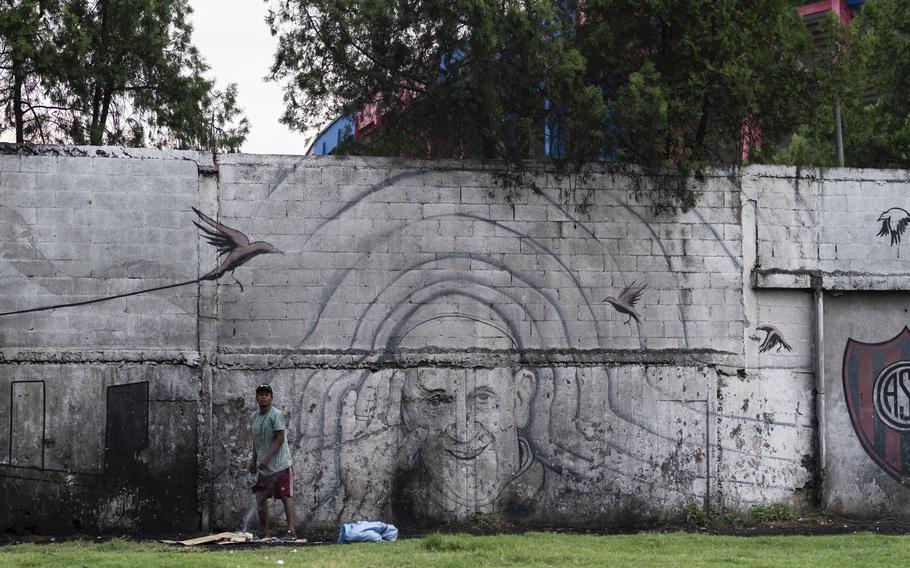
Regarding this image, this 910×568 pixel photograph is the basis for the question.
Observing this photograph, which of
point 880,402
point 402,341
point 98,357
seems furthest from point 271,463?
point 880,402

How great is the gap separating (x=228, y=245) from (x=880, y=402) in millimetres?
7089

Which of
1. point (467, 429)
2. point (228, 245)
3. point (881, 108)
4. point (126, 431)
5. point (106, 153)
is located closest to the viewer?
point (126, 431)

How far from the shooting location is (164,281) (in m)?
11.6

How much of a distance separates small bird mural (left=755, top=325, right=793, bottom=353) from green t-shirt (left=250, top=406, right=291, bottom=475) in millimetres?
5221

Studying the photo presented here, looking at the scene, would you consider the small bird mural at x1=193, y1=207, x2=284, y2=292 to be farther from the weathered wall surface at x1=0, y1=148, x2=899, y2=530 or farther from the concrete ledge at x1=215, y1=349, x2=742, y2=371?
the concrete ledge at x1=215, y1=349, x2=742, y2=371

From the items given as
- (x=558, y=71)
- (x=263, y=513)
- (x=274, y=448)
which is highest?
(x=558, y=71)

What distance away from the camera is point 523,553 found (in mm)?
9523

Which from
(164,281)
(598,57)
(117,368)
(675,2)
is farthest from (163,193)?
(675,2)

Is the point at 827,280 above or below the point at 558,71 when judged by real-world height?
below

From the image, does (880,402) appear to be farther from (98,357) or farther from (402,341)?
(98,357)

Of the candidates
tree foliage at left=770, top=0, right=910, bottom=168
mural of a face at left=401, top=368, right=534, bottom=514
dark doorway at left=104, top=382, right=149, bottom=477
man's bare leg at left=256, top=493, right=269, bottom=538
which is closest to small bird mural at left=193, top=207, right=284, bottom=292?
dark doorway at left=104, top=382, right=149, bottom=477

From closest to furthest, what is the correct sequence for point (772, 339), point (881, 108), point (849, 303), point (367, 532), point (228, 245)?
point (367, 532), point (228, 245), point (772, 339), point (849, 303), point (881, 108)

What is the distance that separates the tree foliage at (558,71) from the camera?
1212cm

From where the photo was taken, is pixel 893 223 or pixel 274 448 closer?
pixel 274 448
